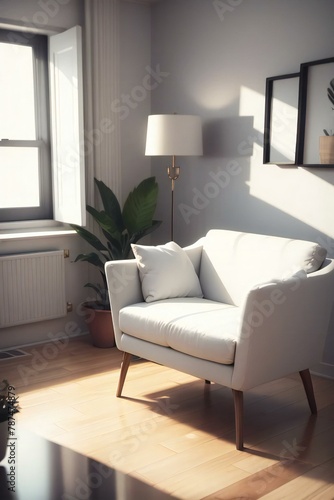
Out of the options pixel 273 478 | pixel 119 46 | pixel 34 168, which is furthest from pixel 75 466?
pixel 119 46

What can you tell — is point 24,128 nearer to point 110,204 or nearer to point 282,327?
point 110,204

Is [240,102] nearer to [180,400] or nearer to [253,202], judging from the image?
[253,202]

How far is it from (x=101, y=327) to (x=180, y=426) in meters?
1.34

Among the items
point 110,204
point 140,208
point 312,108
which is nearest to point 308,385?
point 312,108

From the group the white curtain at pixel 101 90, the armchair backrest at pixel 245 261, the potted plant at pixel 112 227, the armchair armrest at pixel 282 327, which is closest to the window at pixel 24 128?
the white curtain at pixel 101 90

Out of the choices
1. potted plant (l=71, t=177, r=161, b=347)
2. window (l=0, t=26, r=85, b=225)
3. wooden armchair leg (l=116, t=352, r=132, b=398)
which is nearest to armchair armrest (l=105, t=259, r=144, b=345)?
wooden armchair leg (l=116, t=352, r=132, b=398)

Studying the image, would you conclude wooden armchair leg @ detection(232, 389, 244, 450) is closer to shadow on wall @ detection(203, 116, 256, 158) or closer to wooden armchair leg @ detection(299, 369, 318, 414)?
wooden armchair leg @ detection(299, 369, 318, 414)

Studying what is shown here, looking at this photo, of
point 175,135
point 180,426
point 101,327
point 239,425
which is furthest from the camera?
point 101,327

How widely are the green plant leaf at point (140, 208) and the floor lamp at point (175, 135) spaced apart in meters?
0.28

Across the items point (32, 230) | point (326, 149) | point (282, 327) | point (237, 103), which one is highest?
point (237, 103)

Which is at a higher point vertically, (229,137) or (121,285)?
(229,137)

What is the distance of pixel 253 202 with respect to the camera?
12.6 ft

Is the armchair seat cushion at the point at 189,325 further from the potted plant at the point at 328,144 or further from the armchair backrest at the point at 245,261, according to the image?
the potted plant at the point at 328,144

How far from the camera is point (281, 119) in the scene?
358cm
